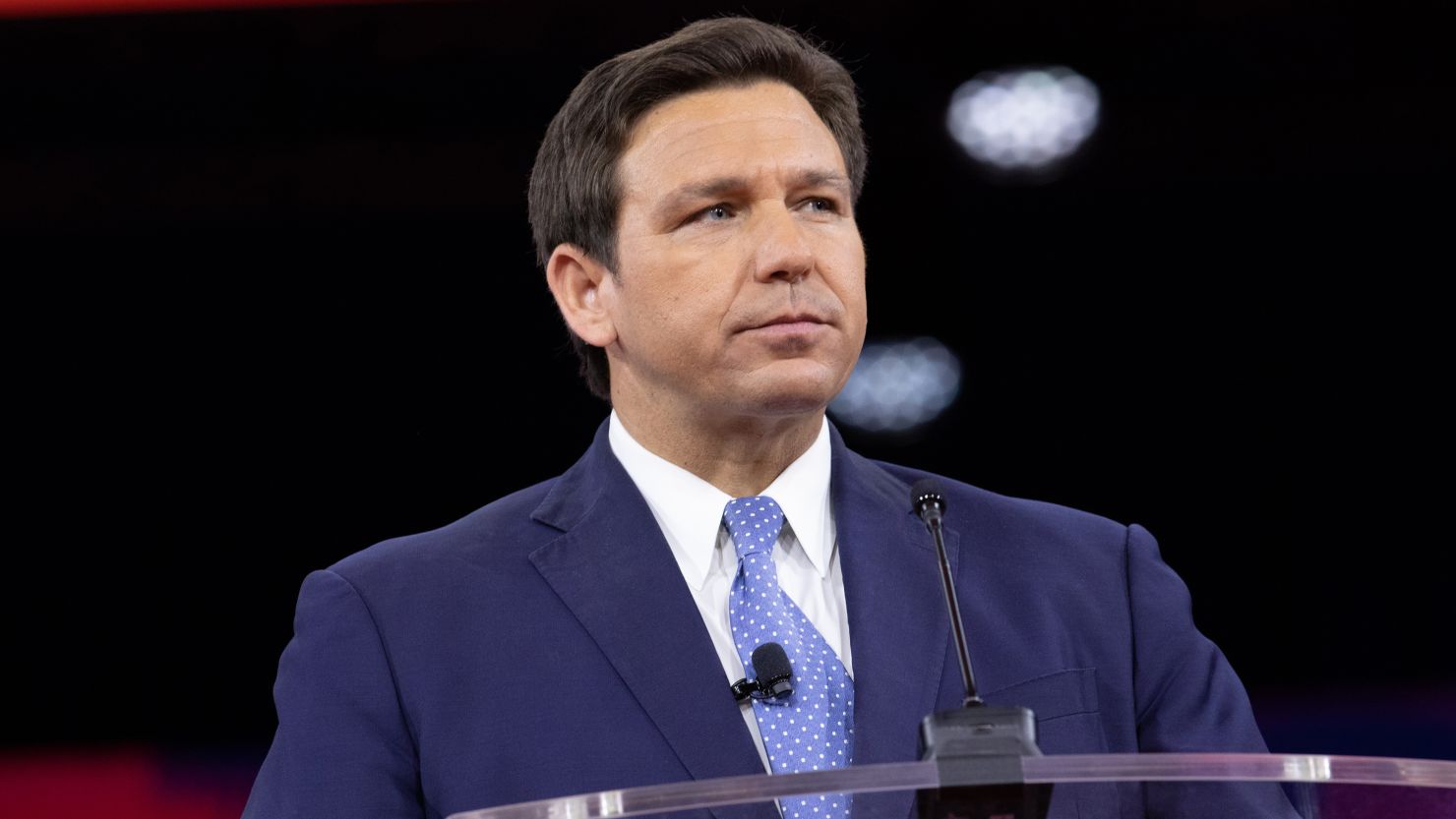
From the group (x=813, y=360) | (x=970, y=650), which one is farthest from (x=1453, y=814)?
(x=813, y=360)

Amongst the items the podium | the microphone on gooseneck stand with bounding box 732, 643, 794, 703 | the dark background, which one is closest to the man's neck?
the microphone on gooseneck stand with bounding box 732, 643, 794, 703

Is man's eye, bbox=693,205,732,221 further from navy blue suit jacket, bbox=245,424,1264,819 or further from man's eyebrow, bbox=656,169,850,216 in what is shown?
navy blue suit jacket, bbox=245,424,1264,819

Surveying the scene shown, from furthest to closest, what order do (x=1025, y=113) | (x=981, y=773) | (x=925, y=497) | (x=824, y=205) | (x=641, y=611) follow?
(x=1025, y=113), (x=824, y=205), (x=641, y=611), (x=925, y=497), (x=981, y=773)

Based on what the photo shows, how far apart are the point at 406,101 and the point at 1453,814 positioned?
2457 mm

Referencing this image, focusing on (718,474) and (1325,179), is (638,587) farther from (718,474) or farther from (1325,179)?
(1325,179)

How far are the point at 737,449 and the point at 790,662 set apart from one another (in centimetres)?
33

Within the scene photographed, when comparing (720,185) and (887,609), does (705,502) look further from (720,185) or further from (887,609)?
(720,185)

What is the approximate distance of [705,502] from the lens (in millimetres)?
1930

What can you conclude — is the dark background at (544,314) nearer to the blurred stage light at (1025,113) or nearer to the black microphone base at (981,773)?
the blurred stage light at (1025,113)

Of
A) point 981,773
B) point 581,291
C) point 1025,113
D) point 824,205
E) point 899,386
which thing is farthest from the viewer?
point 899,386

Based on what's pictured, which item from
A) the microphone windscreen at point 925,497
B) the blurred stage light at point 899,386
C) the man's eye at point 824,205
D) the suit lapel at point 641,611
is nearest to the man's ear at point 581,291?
the suit lapel at point 641,611

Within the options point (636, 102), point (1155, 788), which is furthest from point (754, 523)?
point (1155, 788)

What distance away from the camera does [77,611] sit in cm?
324

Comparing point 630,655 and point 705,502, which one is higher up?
point 705,502
